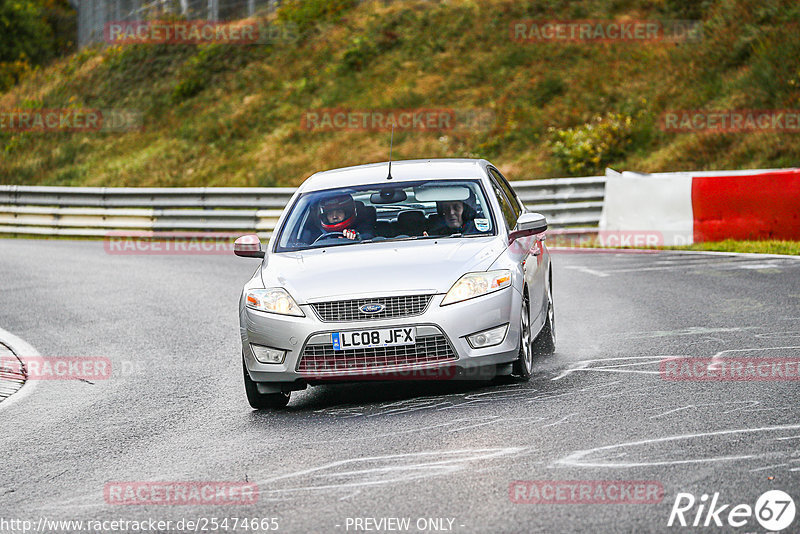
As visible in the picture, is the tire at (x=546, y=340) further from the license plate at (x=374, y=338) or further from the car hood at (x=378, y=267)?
the license plate at (x=374, y=338)

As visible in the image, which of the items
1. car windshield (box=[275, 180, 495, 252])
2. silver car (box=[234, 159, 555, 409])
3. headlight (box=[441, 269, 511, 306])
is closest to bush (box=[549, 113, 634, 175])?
car windshield (box=[275, 180, 495, 252])

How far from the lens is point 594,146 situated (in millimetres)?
27422

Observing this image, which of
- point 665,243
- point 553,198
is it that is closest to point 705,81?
point 553,198

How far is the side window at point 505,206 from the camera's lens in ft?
29.1
